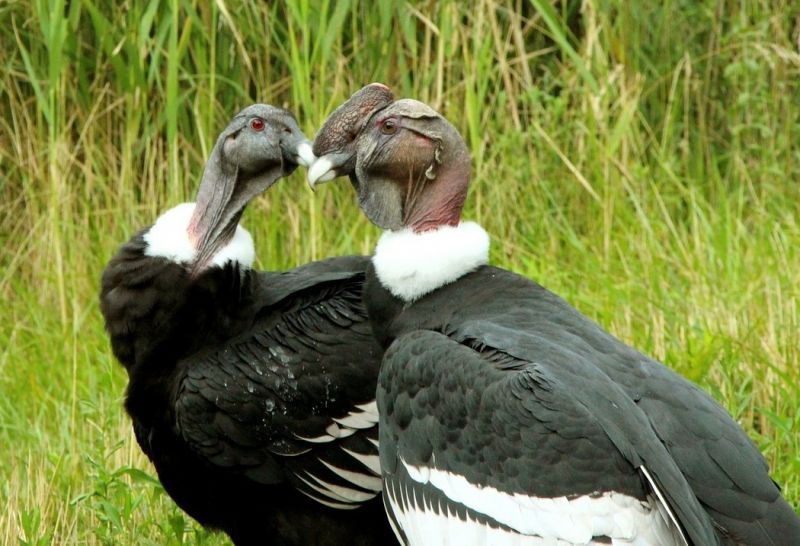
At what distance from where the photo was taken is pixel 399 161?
153 inches

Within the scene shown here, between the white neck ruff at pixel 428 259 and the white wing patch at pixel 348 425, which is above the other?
the white neck ruff at pixel 428 259

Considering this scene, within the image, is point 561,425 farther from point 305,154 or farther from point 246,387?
point 305,154

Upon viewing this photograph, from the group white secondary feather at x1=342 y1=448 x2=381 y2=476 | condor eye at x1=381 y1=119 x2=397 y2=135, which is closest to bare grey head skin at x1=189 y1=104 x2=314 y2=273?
condor eye at x1=381 y1=119 x2=397 y2=135

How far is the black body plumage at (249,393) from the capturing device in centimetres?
397

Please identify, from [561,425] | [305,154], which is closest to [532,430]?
[561,425]

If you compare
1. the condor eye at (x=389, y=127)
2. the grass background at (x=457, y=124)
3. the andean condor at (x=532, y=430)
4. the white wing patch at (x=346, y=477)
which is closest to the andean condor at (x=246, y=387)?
the white wing patch at (x=346, y=477)

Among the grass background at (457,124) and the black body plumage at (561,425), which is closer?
the black body plumage at (561,425)

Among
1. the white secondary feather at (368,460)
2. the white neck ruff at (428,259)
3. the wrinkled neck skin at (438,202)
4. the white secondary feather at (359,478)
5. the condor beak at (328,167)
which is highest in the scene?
the condor beak at (328,167)

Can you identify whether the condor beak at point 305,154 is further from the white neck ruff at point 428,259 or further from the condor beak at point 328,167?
the white neck ruff at point 428,259

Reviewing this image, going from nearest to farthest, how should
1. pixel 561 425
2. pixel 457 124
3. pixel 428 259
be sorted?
pixel 561 425 → pixel 428 259 → pixel 457 124

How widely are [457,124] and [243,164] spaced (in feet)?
6.30

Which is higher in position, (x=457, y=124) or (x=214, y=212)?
(x=214, y=212)

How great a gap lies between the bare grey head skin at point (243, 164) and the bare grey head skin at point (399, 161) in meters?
0.34

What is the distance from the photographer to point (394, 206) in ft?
12.9
